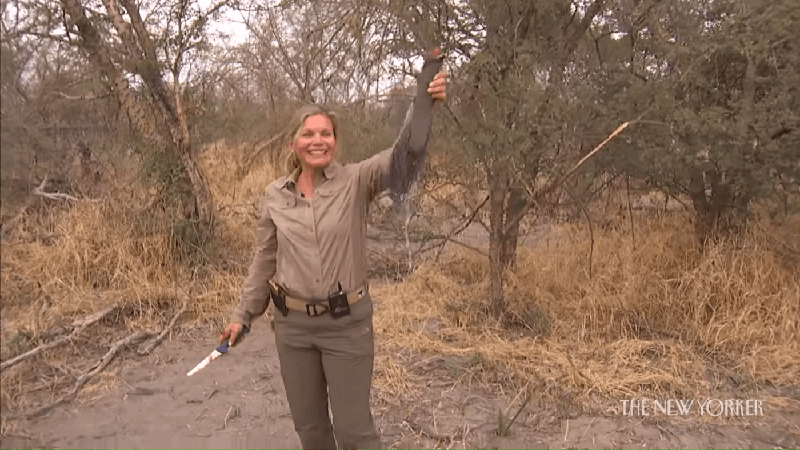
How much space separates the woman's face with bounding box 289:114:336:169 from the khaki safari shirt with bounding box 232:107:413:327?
Result: 58 mm

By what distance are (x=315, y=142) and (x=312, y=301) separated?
54cm

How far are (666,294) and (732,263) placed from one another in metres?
0.52

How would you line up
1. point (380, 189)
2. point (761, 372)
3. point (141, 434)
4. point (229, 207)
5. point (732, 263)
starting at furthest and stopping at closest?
point (229, 207), point (732, 263), point (761, 372), point (141, 434), point (380, 189)

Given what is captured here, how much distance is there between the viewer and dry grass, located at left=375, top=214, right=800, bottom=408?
3449 millimetres

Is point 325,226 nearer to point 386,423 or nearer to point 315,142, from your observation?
point 315,142

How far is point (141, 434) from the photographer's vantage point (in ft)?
9.64

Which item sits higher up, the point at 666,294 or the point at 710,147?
the point at 710,147

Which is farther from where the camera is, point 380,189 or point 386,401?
point 386,401

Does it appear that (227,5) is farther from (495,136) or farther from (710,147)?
(710,147)

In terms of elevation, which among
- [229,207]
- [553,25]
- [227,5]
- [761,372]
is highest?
[227,5]

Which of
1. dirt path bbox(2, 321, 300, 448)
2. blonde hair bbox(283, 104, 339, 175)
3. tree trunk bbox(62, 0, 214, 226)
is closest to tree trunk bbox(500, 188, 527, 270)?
dirt path bbox(2, 321, 300, 448)

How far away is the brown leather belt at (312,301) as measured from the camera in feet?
6.65

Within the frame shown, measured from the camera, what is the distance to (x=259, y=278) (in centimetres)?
226

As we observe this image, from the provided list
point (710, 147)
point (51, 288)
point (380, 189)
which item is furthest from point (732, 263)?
point (51, 288)
